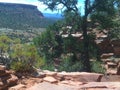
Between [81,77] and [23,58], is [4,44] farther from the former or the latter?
[81,77]

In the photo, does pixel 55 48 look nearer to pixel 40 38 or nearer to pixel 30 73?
pixel 40 38

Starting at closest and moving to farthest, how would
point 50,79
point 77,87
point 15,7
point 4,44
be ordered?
point 77,87, point 50,79, point 4,44, point 15,7

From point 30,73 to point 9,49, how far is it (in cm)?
204

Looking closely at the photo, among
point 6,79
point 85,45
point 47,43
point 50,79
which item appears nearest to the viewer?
point 6,79

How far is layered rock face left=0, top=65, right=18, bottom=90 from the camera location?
9.71 meters

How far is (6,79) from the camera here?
9.99 metres

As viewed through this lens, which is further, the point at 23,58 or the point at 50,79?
the point at 23,58

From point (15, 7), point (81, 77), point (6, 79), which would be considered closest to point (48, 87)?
point (6, 79)

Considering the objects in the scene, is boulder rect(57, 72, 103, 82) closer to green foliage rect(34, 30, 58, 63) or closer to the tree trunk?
the tree trunk

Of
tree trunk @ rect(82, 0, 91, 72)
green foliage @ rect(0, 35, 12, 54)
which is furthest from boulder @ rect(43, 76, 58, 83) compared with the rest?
tree trunk @ rect(82, 0, 91, 72)

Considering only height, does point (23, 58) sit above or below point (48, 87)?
above

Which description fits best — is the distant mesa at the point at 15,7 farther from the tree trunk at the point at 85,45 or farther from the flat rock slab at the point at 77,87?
the flat rock slab at the point at 77,87

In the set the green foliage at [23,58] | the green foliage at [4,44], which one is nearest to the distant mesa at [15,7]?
the green foliage at [4,44]

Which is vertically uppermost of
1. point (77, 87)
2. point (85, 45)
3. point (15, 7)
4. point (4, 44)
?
point (15, 7)
